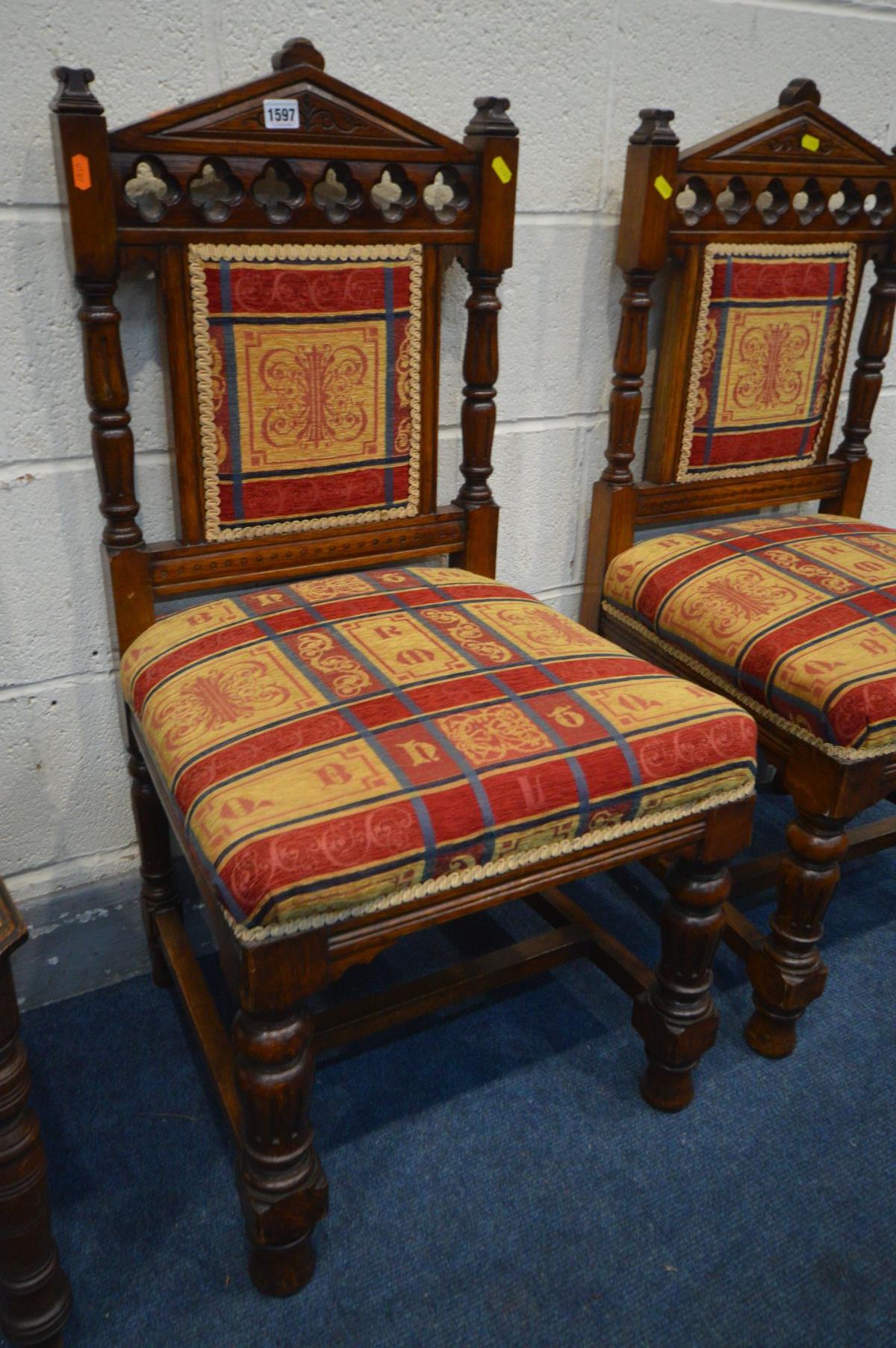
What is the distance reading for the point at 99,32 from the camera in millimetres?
1119

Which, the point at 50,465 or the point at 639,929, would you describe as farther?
the point at 639,929

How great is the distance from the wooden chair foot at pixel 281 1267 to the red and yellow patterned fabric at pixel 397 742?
43cm

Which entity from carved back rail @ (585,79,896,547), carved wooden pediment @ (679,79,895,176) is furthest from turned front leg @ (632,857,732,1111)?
carved wooden pediment @ (679,79,895,176)

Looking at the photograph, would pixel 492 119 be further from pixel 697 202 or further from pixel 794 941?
pixel 794 941

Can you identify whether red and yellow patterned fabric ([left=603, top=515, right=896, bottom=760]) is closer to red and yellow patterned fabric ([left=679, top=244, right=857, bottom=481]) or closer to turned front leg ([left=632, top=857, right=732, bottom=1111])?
red and yellow patterned fabric ([left=679, top=244, right=857, bottom=481])

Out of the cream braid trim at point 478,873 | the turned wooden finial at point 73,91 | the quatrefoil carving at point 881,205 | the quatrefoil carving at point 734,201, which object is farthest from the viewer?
the quatrefoil carving at point 881,205

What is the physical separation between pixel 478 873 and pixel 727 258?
0.99 m

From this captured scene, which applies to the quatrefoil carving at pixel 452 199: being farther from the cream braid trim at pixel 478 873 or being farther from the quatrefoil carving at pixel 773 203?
the cream braid trim at pixel 478 873

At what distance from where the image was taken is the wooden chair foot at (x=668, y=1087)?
1344mm

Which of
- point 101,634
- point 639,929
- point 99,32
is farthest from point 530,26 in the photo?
point 639,929

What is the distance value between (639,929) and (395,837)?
35.1 inches

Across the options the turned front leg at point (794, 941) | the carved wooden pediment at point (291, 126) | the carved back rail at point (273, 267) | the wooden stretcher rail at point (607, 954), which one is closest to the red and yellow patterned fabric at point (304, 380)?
the carved back rail at point (273, 267)

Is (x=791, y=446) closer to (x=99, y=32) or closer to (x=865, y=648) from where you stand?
(x=865, y=648)

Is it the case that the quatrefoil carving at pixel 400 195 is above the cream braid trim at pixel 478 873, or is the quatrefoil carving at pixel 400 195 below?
above
